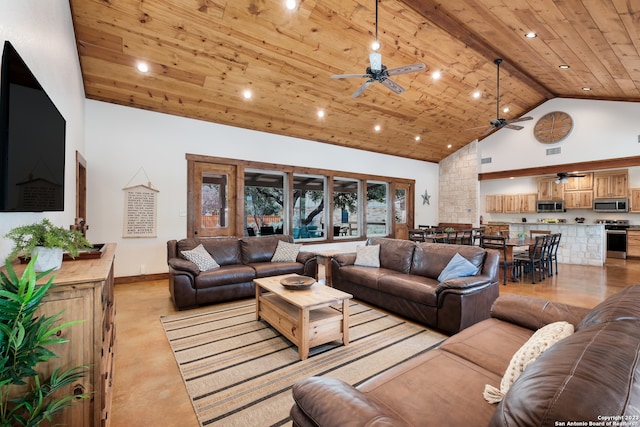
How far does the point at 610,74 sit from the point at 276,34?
21.4 feet

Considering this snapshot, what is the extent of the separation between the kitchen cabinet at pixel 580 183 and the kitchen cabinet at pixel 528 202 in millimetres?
884

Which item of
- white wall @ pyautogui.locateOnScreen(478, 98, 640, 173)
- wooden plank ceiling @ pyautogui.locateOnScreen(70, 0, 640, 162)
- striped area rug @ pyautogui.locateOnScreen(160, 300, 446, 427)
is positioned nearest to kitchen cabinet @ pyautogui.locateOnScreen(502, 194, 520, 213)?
white wall @ pyautogui.locateOnScreen(478, 98, 640, 173)

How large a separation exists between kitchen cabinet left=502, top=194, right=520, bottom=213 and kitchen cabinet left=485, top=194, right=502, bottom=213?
13cm

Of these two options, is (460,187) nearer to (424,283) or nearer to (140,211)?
(424,283)

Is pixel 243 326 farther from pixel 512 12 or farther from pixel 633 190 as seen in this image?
pixel 633 190

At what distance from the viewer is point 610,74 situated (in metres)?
5.61

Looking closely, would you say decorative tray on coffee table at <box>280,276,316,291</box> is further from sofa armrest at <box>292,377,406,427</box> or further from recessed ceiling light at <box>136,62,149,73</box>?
recessed ceiling light at <box>136,62,149,73</box>

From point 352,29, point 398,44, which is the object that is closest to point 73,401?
point 352,29

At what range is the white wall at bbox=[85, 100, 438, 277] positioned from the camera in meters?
4.81

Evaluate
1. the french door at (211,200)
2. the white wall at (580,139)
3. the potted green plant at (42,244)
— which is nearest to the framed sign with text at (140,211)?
the french door at (211,200)

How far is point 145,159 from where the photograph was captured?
516cm

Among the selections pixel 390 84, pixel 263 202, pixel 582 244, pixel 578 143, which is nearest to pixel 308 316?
pixel 390 84

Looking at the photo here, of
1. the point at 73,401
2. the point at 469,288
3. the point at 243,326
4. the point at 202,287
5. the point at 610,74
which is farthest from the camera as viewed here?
the point at 610,74

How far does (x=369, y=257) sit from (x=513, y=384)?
Answer: 142 inches
